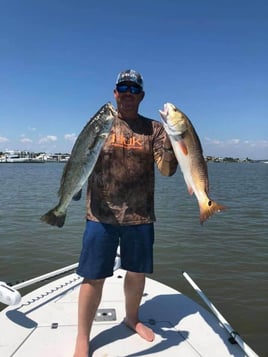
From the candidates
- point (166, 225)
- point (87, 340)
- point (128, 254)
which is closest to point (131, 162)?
point (128, 254)

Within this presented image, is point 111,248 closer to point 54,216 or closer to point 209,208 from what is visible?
point 54,216

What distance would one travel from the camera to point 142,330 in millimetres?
4125

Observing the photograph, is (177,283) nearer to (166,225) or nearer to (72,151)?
(72,151)

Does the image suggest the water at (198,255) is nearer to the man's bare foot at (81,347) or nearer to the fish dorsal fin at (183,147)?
the man's bare foot at (81,347)

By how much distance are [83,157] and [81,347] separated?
6.04 ft

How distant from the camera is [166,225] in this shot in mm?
14914

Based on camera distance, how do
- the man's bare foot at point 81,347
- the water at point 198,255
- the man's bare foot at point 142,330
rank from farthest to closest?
the water at point 198,255, the man's bare foot at point 142,330, the man's bare foot at point 81,347

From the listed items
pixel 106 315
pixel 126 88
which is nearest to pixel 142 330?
pixel 106 315

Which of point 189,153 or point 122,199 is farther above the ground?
point 189,153

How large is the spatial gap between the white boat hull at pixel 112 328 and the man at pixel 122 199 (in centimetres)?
39

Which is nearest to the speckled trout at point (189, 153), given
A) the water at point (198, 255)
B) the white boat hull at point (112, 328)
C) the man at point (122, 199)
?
the man at point (122, 199)

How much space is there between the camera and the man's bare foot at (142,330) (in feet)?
13.3

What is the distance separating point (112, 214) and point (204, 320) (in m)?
1.87

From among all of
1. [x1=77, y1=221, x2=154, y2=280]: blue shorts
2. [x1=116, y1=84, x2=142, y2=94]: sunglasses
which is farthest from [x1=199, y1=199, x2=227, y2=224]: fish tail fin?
[x1=116, y1=84, x2=142, y2=94]: sunglasses
